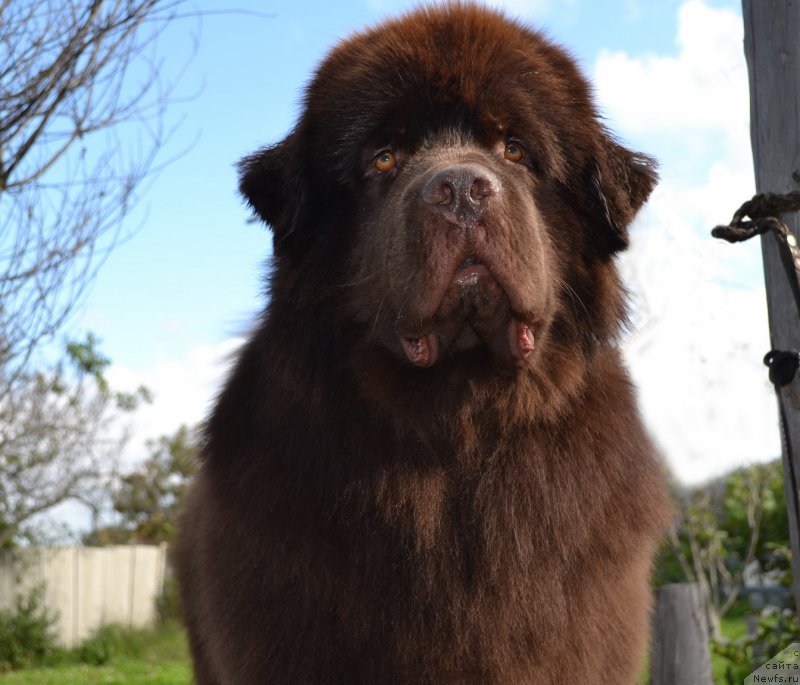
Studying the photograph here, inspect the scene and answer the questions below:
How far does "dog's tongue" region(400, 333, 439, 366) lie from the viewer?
8.26ft

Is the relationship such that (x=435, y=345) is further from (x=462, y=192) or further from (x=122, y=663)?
(x=122, y=663)

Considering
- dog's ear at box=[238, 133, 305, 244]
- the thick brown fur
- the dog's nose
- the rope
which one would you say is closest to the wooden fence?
the thick brown fur

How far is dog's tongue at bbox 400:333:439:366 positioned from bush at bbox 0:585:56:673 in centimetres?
1298

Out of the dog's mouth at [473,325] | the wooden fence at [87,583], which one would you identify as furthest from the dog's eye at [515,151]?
the wooden fence at [87,583]

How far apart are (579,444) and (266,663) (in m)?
1.10

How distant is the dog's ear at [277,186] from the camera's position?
2820 mm

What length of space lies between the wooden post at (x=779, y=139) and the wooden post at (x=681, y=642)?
170cm

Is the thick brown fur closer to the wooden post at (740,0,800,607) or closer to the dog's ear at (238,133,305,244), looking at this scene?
the dog's ear at (238,133,305,244)

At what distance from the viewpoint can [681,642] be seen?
4.05 m

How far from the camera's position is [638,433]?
2811 millimetres

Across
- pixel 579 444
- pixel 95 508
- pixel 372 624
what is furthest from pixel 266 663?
pixel 95 508

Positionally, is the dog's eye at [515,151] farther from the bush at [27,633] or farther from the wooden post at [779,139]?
the bush at [27,633]

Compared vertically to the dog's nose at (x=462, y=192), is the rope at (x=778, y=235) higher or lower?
lower

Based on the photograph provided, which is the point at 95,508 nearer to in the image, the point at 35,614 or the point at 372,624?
the point at 35,614
